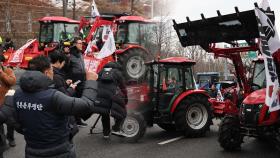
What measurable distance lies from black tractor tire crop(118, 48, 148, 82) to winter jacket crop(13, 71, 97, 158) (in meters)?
9.77

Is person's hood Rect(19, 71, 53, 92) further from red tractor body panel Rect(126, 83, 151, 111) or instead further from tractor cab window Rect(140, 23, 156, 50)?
tractor cab window Rect(140, 23, 156, 50)

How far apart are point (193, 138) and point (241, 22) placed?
3.16 metres

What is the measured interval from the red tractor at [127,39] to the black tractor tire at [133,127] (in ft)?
14.8

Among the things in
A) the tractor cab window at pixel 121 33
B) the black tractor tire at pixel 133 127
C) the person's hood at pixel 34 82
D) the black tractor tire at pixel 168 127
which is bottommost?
the black tractor tire at pixel 168 127

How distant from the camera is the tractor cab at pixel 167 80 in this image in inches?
387

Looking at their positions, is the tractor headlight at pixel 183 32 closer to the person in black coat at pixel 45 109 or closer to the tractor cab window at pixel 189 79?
the tractor cab window at pixel 189 79

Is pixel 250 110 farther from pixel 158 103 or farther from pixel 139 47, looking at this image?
pixel 139 47

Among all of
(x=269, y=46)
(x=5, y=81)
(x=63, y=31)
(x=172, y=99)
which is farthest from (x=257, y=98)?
(x=63, y=31)

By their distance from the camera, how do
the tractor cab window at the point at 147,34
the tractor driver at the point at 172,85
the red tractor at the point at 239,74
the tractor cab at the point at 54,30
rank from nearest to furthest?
the red tractor at the point at 239,74 → the tractor driver at the point at 172,85 → the tractor cab window at the point at 147,34 → the tractor cab at the point at 54,30

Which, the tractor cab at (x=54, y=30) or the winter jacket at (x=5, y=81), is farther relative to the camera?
the tractor cab at (x=54, y=30)

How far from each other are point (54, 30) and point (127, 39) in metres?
4.18

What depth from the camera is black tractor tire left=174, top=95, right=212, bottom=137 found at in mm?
9641

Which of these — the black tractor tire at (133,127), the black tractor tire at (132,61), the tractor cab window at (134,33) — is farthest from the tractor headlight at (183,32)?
the tractor cab window at (134,33)

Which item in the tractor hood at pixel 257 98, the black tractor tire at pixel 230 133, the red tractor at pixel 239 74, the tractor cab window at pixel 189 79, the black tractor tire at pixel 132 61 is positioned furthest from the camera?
the black tractor tire at pixel 132 61
